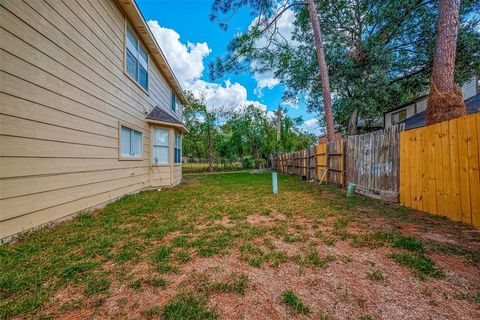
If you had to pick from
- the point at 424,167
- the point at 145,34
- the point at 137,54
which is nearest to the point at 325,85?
the point at 424,167

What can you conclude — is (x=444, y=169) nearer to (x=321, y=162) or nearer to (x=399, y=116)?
(x=321, y=162)

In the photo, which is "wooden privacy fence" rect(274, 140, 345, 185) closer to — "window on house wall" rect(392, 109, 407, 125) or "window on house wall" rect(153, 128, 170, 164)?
"window on house wall" rect(153, 128, 170, 164)

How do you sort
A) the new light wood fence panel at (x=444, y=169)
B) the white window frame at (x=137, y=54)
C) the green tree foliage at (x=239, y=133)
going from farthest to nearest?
the green tree foliage at (x=239, y=133) → the white window frame at (x=137, y=54) → the new light wood fence panel at (x=444, y=169)

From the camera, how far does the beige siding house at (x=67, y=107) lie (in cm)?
255

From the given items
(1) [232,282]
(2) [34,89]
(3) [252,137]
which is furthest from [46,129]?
(3) [252,137]

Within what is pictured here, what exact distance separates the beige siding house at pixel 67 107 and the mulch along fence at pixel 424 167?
614 cm

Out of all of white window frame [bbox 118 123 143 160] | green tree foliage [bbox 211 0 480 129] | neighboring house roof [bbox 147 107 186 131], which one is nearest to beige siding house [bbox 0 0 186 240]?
white window frame [bbox 118 123 143 160]

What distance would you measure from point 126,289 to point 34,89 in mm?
3069

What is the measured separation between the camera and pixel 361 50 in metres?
11.4

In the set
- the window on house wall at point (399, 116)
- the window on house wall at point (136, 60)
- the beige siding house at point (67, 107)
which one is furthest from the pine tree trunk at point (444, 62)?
the window on house wall at point (399, 116)

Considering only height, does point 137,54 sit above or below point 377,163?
above

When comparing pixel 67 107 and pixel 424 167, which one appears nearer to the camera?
pixel 67 107

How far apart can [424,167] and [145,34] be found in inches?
318

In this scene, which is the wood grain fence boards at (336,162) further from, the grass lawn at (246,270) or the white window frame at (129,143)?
the white window frame at (129,143)
